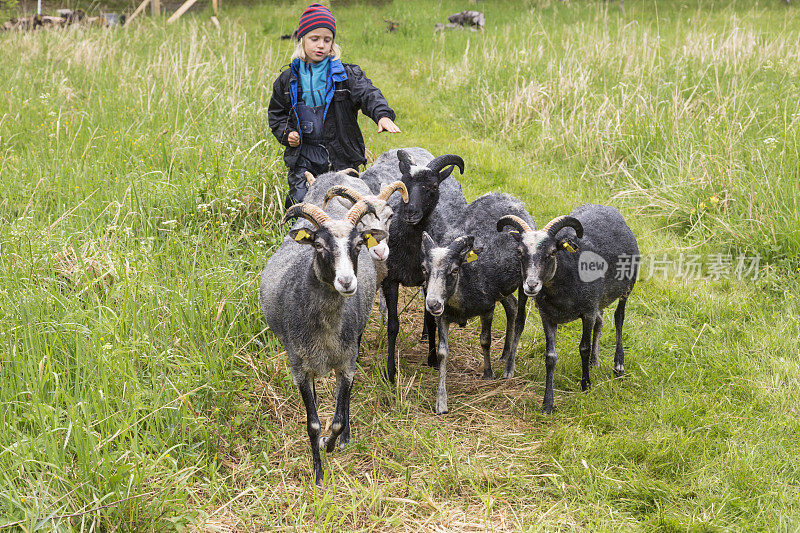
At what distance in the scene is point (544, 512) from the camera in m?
3.60

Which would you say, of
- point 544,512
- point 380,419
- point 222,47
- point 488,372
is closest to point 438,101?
point 222,47

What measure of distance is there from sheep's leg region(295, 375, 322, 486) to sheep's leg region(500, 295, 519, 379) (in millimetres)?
1746

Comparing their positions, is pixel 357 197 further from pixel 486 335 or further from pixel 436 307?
pixel 486 335

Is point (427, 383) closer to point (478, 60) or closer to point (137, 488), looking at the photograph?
point (137, 488)

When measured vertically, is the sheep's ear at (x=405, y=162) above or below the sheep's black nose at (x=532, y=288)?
above

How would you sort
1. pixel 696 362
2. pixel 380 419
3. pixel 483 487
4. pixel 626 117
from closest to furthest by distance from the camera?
pixel 483 487
pixel 380 419
pixel 696 362
pixel 626 117

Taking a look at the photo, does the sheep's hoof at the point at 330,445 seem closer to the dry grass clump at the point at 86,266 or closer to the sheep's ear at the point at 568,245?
the dry grass clump at the point at 86,266

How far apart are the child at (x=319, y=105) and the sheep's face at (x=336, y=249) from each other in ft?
6.15

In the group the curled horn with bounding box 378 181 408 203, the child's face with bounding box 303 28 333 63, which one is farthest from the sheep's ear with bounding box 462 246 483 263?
the child's face with bounding box 303 28 333 63

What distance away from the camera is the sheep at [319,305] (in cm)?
357

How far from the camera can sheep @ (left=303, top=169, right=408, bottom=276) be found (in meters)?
4.41

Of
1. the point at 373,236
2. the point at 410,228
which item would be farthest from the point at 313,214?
the point at 410,228

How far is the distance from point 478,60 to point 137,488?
1023 cm

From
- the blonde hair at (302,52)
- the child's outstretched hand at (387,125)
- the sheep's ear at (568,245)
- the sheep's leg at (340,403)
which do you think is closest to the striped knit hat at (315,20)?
the blonde hair at (302,52)
